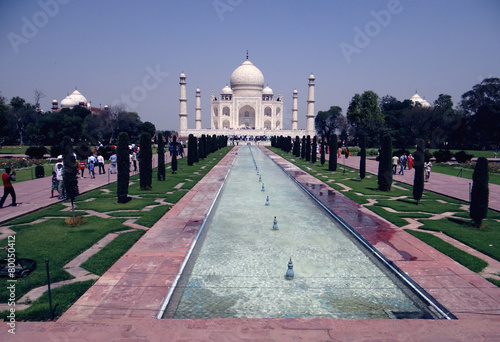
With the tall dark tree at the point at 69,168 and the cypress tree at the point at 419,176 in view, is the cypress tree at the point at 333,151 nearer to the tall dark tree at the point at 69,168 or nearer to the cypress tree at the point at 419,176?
the cypress tree at the point at 419,176

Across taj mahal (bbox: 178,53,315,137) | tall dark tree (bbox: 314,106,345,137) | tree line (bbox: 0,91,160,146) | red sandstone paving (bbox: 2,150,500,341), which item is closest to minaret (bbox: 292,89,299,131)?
taj mahal (bbox: 178,53,315,137)

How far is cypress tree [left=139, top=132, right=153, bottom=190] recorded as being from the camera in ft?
41.2

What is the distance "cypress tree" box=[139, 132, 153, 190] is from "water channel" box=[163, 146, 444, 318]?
464 centimetres

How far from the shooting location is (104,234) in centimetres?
712

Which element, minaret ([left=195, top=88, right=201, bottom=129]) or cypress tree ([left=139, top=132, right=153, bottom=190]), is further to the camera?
minaret ([left=195, top=88, right=201, bottom=129])

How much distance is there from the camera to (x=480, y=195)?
7.79 m

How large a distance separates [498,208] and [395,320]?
7827 mm

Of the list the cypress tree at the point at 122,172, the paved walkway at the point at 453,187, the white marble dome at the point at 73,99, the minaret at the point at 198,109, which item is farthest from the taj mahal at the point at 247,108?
the cypress tree at the point at 122,172

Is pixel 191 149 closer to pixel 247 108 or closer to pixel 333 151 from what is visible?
pixel 333 151

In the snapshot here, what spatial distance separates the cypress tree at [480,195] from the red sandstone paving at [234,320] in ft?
8.36

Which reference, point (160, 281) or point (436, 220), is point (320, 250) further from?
point (436, 220)

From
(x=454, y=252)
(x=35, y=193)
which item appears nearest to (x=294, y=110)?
(x=35, y=193)

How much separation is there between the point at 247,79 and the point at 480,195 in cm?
6132

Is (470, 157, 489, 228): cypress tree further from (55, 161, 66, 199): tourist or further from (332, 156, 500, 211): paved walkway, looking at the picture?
(55, 161, 66, 199): tourist
